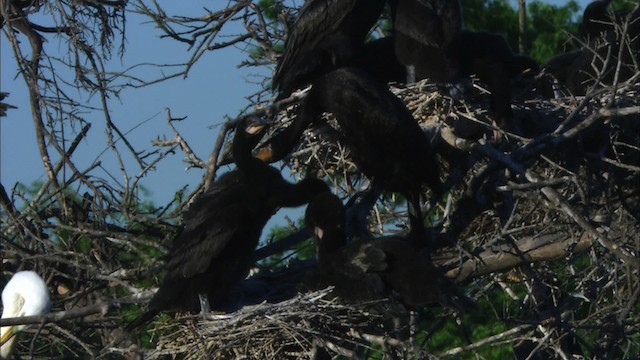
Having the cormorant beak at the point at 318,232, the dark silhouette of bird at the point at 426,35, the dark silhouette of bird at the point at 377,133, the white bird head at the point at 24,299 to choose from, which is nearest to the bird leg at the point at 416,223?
the dark silhouette of bird at the point at 377,133

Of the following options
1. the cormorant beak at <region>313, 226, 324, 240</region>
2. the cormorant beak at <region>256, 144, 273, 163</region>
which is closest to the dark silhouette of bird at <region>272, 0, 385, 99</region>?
the cormorant beak at <region>256, 144, 273, 163</region>

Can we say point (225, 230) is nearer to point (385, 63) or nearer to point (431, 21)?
point (431, 21)

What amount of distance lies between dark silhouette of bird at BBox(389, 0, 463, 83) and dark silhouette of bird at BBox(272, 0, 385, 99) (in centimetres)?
29

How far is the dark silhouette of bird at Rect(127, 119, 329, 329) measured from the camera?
21.2 ft

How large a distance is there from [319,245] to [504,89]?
174cm

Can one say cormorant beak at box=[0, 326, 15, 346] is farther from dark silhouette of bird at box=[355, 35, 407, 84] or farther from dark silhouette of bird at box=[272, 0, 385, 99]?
dark silhouette of bird at box=[355, 35, 407, 84]

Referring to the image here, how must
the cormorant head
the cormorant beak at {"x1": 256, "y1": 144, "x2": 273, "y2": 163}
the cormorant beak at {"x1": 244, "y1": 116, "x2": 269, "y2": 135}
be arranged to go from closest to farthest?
the cormorant head
the cormorant beak at {"x1": 244, "y1": 116, "x2": 269, "y2": 135}
the cormorant beak at {"x1": 256, "y1": 144, "x2": 273, "y2": 163}

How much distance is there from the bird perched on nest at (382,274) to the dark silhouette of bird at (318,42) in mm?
1703

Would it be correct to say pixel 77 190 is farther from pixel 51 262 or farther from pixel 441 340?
pixel 441 340

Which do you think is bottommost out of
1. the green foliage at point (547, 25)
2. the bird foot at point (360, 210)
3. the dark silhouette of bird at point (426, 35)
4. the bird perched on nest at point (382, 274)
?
the bird perched on nest at point (382, 274)

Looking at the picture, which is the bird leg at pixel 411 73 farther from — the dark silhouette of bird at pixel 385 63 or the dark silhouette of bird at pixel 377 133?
the dark silhouette of bird at pixel 377 133

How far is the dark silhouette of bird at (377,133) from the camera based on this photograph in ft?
23.0

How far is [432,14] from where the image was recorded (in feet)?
27.0

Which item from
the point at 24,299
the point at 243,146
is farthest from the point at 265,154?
the point at 24,299
